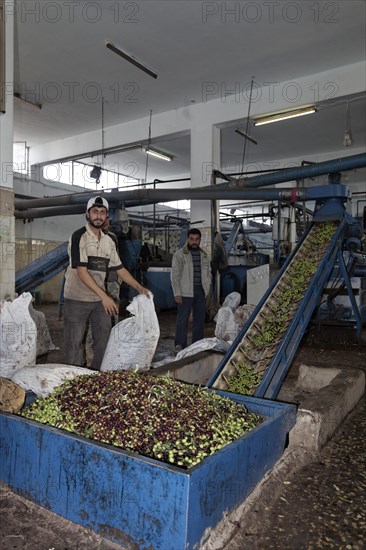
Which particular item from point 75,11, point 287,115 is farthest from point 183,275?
point 287,115

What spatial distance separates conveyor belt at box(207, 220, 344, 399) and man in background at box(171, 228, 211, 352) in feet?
3.58

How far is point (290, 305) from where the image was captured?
151 inches

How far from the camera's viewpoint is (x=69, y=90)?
8406mm

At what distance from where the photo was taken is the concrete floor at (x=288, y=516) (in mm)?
1629

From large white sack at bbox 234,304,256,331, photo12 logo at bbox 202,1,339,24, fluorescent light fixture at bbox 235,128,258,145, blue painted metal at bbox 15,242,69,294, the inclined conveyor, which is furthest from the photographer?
fluorescent light fixture at bbox 235,128,258,145

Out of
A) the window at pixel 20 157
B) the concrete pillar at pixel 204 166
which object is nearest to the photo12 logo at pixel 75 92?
the concrete pillar at pixel 204 166

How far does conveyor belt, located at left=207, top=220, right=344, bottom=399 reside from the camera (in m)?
2.85

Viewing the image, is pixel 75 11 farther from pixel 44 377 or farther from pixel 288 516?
pixel 288 516

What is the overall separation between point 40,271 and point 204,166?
4.18 meters

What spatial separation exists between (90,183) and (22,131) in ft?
10.9

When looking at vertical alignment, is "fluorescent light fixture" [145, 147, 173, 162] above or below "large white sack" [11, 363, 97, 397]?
above

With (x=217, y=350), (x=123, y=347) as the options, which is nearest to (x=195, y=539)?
(x=123, y=347)

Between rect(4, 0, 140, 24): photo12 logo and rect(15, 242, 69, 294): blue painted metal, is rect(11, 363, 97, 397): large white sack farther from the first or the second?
rect(4, 0, 140, 24): photo12 logo

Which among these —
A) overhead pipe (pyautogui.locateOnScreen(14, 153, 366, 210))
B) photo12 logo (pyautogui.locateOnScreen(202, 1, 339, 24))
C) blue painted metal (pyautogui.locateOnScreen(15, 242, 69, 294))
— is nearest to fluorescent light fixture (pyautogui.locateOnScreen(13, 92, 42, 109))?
overhead pipe (pyautogui.locateOnScreen(14, 153, 366, 210))
